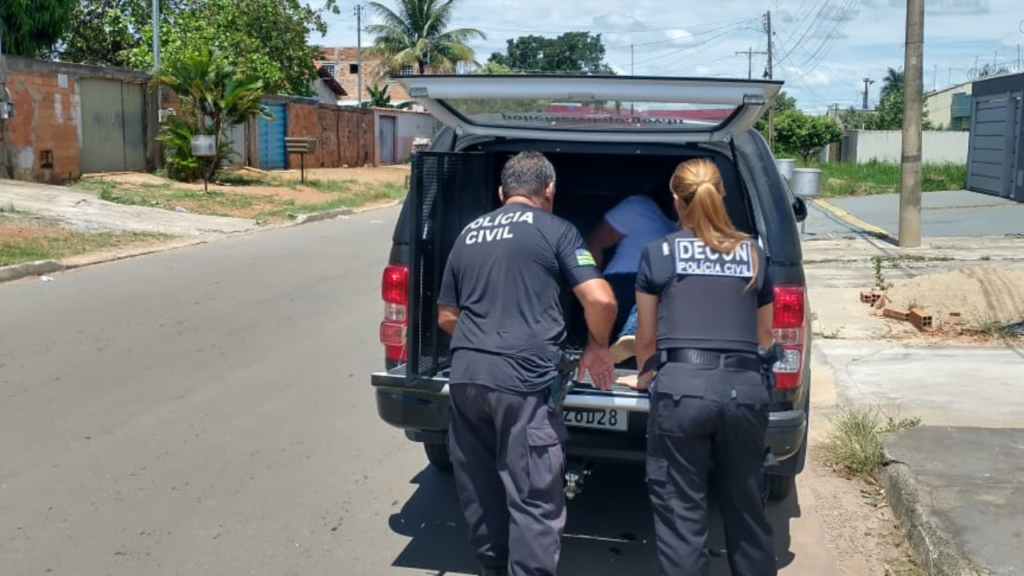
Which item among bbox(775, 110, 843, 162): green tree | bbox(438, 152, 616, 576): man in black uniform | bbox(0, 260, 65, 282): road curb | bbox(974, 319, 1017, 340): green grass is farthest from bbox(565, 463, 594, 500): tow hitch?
bbox(775, 110, 843, 162): green tree

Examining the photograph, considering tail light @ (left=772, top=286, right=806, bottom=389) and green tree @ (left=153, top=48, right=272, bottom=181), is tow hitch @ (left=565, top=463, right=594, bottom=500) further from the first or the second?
green tree @ (left=153, top=48, right=272, bottom=181)

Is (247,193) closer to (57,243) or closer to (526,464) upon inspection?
(57,243)

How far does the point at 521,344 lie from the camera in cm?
388

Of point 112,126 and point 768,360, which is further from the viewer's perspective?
point 112,126

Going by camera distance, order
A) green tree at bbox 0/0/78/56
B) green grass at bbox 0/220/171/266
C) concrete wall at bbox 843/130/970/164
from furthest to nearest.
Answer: concrete wall at bbox 843/130/970/164 < green tree at bbox 0/0/78/56 < green grass at bbox 0/220/171/266

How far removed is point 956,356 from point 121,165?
2107 cm

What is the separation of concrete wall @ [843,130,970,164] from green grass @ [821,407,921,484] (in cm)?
3788

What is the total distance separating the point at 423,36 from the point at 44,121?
107ft

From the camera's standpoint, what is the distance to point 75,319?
31.9 feet

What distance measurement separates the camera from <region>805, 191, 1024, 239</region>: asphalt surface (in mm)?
18797

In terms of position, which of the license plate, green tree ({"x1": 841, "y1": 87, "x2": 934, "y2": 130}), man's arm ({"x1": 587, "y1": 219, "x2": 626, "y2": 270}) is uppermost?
green tree ({"x1": 841, "y1": 87, "x2": 934, "y2": 130})

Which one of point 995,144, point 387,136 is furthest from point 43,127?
point 387,136

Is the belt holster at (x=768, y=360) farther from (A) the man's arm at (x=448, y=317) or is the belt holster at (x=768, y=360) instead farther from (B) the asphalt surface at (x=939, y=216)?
(B) the asphalt surface at (x=939, y=216)

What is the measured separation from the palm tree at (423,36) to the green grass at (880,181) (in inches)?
878
